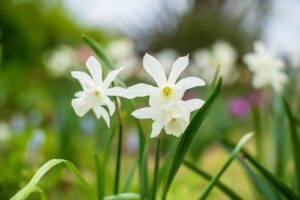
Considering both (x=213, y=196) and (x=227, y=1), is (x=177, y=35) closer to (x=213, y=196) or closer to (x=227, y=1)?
(x=227, y=1)

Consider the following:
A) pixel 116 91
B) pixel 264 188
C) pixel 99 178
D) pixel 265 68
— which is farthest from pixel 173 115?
pixel 265 68

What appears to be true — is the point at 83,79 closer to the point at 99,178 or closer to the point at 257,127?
the point at 99,178

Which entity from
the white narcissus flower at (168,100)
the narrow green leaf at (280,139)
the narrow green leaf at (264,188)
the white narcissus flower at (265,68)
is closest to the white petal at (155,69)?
the white narcissus flower at (168,100)

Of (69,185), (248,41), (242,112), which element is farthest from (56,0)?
(69,185)

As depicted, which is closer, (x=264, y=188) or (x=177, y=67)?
(x=177, y=67)

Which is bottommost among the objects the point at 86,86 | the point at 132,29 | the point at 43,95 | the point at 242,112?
the point at 242,112

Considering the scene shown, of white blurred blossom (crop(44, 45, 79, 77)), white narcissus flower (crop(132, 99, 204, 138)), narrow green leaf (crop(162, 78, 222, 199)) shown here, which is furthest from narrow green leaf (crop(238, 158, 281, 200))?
white blurred blossom (crop(44, 45, 79, 77))

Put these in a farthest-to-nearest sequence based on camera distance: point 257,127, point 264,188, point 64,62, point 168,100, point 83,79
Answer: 1. point 64,62
2. point 257,127
3. point 264,188
4. point 83,79
5. point 168,100

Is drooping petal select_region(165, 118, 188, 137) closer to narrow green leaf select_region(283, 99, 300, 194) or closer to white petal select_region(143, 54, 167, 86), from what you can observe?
white petal select_region(143, 54, 167, 86)

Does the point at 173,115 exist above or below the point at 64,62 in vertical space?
below
